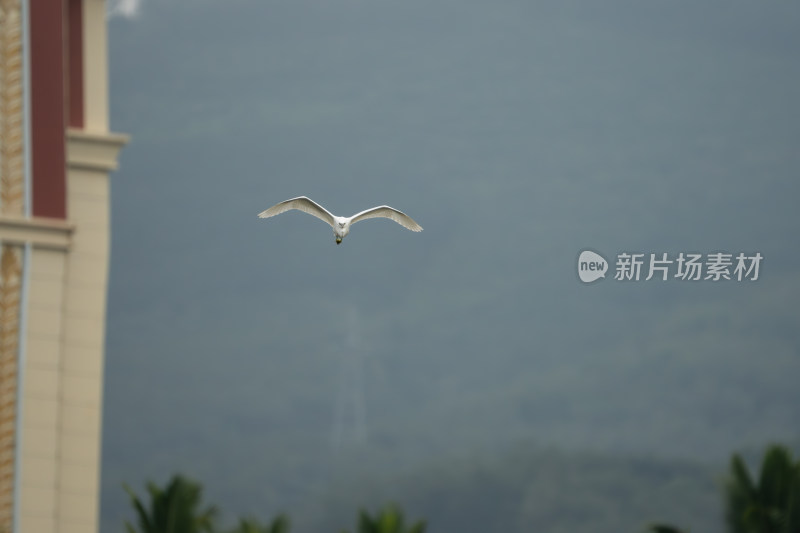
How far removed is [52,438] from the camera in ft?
108

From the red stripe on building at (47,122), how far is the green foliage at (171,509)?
7635 millimetres

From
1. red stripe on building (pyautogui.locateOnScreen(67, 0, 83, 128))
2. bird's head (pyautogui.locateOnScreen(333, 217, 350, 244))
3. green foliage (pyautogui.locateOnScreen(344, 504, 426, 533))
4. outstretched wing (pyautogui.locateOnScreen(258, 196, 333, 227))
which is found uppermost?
red stripe on building (pyautogui.locateOnScreen(67, 0, 83, 128))

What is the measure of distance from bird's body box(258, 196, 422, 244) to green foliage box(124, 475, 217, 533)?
820 centimetres

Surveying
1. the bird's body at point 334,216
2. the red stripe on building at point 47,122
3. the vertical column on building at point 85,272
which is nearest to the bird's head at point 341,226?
the bird's body at point 334,216

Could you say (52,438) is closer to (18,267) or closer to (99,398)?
(99,398)

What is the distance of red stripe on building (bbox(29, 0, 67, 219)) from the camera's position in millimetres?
33469

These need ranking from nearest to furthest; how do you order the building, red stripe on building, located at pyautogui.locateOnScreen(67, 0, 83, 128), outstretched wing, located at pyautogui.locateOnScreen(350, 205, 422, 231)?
outstretched wing, located at pyautogui.locateOnScreen(350, 205, 422, 231) < the building < red stripe on building, located at pyautogui.locateOnScreen(67, 0, 83, 128)

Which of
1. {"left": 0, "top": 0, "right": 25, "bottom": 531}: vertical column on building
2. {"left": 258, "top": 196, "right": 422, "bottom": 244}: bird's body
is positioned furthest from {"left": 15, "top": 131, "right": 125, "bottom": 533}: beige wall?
{"left": 258, "top": 196, "right": 422, "bottom": 244}: bird's body

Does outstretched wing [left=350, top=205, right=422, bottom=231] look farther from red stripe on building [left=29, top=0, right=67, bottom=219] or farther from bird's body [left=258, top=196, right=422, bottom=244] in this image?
red stripe on building [left=29, top=0, right=67, bottom=219]

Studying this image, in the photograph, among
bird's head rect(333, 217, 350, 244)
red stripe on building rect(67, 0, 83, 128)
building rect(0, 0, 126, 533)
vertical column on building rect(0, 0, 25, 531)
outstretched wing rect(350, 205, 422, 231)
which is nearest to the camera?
bird's head rect(333, 217, 350, 244)

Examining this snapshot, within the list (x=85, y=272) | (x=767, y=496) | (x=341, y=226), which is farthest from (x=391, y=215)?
(x=767, y=496)

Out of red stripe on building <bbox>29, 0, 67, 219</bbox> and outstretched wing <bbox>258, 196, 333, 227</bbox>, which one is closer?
outstretched wing <bbox>258, 196, 333, 227</bbox>

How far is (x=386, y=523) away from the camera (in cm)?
3291

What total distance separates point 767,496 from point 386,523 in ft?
38.2
